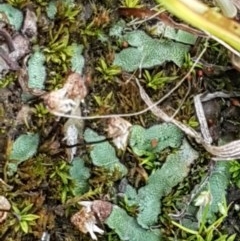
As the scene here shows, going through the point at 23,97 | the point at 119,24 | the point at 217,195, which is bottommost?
the point at 217,195

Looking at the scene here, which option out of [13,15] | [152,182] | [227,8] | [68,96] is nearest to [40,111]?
[68,96]

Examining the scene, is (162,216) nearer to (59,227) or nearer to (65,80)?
(59,227)

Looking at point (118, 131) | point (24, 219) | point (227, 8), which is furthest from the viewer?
point (118, 131)

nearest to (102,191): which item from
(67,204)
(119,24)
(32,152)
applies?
(67,204)

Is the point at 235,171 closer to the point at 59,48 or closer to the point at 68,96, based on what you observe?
the point at 68,96

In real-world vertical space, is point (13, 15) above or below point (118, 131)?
above

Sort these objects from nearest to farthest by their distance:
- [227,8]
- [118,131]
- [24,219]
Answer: [227,8] < [24,219] < [118,131]

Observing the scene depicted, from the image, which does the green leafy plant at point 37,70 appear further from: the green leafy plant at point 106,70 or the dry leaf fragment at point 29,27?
the green leafy plant at point 106,70
